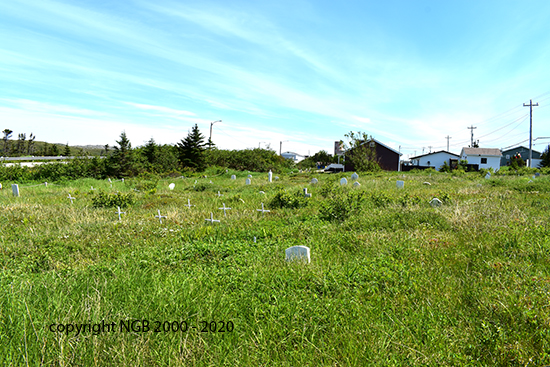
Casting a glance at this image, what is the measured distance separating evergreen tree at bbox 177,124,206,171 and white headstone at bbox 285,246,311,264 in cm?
3112

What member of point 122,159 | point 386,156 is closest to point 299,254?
point 122,159

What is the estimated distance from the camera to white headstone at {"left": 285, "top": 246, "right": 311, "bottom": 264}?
510 cm

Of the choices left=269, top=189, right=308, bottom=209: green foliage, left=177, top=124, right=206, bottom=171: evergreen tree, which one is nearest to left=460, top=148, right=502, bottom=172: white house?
left=177, top=124, right=206, bottom=171: evergreen tree

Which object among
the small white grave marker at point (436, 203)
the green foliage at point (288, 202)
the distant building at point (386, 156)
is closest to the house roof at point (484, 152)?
the distant building at point (386, 156)

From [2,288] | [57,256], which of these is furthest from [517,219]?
[57,256]

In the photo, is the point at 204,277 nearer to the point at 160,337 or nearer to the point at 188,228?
the point at 160,337

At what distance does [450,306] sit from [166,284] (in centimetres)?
359

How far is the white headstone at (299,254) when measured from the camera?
5098 mm

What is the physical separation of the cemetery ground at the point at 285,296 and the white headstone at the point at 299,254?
0.16 metres

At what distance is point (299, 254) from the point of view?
204 inches

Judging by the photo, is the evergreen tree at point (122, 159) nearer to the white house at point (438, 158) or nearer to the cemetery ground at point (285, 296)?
the cemetery ground at point (285, 296)

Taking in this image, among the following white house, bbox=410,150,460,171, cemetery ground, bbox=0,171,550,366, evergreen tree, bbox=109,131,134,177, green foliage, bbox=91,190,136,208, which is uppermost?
white house, bbox=410,150,460,171

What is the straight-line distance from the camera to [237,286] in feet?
13.6

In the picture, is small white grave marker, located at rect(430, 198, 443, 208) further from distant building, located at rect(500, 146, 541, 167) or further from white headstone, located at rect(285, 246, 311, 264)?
distant building, located at rect(500, 146, 541, 167)
